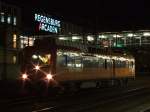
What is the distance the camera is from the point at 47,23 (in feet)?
289

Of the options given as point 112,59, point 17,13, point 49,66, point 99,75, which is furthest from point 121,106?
point 17,13

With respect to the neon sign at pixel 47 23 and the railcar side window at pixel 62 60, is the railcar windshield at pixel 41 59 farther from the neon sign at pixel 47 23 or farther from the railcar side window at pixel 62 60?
the neon sign at pixel 47 23

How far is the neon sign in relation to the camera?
86.1 meters

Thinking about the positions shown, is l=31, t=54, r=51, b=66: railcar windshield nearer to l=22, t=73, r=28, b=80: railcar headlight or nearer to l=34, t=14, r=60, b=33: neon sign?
l=22, t=73, r=28, b=80: railcar headlight

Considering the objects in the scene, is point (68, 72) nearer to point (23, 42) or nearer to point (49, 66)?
point (49, 66)

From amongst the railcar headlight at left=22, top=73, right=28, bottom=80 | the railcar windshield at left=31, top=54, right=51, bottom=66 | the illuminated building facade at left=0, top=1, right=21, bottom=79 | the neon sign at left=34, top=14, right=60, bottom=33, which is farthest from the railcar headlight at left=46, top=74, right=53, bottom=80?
the neon sign at left=34, top=14, right=60, bottom=33

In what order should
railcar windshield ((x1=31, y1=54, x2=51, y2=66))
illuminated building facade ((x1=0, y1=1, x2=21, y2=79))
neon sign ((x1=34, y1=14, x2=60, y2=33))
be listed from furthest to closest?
neon sign ((x1=34, y1=14, x2=60, y2=33)) → illuminated building facade ((x1=0, y1=1, x2=21, y2=79)) → railcar windshield ((x1=31, y1=54, x2=51, y2=66))

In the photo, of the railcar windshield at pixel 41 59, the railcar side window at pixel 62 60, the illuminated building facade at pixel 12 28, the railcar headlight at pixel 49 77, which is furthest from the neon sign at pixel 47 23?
the railcar headlight at pixel 49 77

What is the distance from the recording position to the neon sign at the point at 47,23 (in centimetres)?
8606

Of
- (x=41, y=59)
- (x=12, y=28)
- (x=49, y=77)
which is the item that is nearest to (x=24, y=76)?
(x=41, y=59)

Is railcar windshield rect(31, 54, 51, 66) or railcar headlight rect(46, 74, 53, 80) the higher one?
railcar windshield rect(31, 54, 51, 66)

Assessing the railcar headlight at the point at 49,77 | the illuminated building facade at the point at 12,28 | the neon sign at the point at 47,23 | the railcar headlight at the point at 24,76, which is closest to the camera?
the railcar headlight at the point at 49,77

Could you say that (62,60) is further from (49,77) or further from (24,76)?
(24,76)

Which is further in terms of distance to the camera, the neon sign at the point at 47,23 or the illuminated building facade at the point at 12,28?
the neon sign at the point at 47,23
